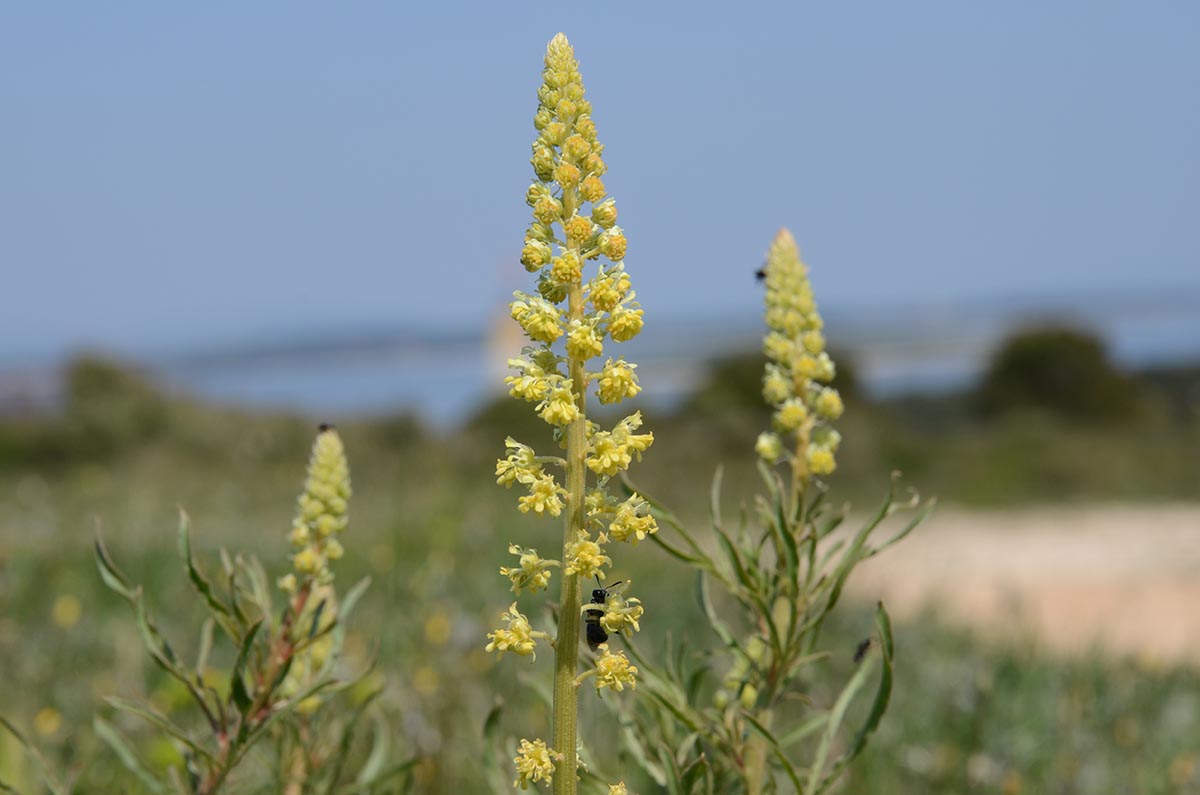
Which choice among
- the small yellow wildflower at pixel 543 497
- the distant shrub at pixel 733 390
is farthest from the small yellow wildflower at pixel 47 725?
the distant shrub at pixel 733 390

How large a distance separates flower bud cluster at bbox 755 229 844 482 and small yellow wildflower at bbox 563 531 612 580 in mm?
600

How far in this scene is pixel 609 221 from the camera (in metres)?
1.54

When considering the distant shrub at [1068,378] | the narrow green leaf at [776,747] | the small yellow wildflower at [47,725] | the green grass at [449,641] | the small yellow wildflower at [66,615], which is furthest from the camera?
the distant shrub at [1068,378]

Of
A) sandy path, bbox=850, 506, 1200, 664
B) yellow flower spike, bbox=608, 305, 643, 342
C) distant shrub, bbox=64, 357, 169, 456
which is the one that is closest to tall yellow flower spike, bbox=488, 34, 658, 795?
yellow flower spike, bbox=608, 305, 643, 342

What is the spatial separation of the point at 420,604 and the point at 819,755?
9.05ft

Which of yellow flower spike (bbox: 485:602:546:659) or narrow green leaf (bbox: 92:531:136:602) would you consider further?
narrow green leaf (bbox: 92:531:136:602)

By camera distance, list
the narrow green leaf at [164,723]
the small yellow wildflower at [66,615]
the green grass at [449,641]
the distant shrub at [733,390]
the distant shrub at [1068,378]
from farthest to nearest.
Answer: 1. the distant shrub at [1068,378]
2. the distant shrub at [733,390]
3. the small yellow wildflower at [66,615]
4. the green grass at [449,641]
5. the narrow green leaf at [164,723]

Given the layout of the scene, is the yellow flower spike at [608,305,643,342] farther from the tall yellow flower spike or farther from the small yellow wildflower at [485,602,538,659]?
the small yellow wildflower at [485,602,538,659]

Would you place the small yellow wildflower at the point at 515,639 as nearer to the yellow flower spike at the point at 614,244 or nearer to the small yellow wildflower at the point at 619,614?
the small yellow wildflower at the point at 619,614

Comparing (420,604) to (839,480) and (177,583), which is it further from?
(839,480)


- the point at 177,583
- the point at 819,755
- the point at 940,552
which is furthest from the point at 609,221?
the point at 940,552

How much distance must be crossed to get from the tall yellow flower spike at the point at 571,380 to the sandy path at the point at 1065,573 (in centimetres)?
498

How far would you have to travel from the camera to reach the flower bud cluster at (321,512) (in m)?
2.00

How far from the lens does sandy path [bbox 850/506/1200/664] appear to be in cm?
891
